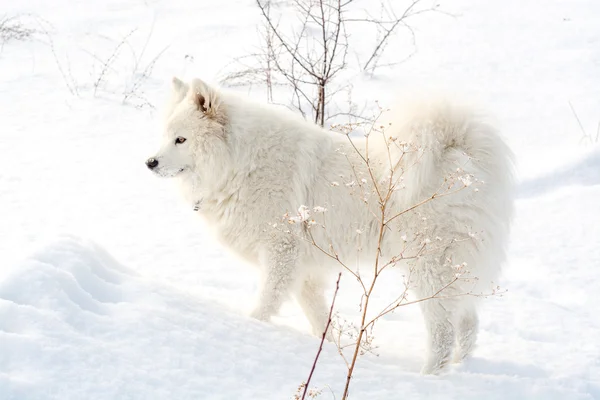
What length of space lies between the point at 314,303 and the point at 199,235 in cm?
206

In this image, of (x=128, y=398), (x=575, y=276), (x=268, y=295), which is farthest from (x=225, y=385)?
(x=575, y=276)

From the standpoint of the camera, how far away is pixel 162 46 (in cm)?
1156

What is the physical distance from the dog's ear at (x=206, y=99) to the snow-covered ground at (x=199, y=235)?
888 millimetres

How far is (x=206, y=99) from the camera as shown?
4367 mm

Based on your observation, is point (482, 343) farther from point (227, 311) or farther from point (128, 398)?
point (128, 398)

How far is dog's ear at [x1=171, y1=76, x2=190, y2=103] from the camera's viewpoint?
15.1 ft

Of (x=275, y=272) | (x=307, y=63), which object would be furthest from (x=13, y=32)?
(x=275, y=272)

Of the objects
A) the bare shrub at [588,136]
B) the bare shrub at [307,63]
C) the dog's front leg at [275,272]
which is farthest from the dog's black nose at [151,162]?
the bare shrub at [588,136]

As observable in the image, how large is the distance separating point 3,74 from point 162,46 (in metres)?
2.77

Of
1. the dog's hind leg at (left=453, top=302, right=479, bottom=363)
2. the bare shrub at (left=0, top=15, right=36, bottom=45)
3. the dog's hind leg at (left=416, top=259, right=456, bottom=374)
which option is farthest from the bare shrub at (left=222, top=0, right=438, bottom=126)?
the dog's hind leg at (left=416, top=259, right=456, bottom=374)

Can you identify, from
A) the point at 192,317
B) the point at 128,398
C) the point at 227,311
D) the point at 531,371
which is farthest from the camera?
the point at 531,371

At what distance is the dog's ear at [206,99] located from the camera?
4367mm

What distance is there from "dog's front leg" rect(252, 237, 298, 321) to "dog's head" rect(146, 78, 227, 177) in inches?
28.7

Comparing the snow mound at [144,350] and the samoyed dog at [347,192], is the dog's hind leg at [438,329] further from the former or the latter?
the snow mound at [144,350]
